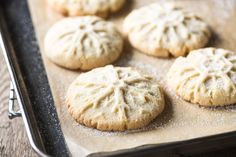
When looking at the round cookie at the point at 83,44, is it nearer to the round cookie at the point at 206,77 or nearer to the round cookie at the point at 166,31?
the round cookie at the point at 166,31

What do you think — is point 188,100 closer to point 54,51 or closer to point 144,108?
point 144,108

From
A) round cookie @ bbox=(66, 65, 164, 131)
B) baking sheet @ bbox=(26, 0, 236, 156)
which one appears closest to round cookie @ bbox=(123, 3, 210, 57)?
baking sheet @ bbox=(26, 0, 236, 156)

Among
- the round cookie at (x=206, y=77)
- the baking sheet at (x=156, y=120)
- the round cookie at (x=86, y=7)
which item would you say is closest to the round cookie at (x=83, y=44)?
the baking sheet at (x=156, y=120)

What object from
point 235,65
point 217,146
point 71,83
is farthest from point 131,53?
point 217,146

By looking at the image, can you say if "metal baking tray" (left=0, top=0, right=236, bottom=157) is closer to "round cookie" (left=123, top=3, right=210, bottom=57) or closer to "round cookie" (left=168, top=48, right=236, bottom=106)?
"round cookie" (left=168, top=48, right=236, bottom=106)

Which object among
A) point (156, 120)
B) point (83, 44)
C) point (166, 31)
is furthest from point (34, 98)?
point (166, 31)
